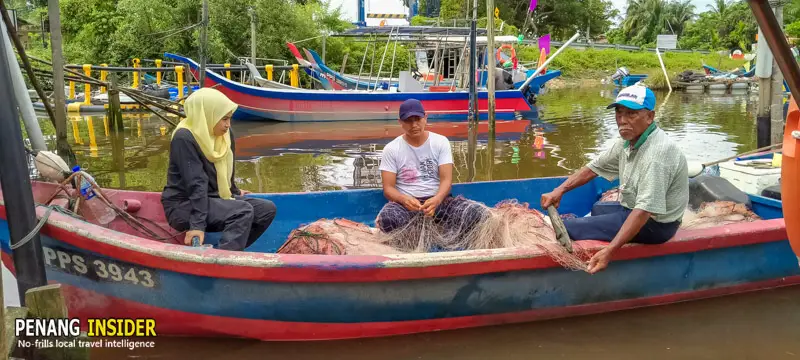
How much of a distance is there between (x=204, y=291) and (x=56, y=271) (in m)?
0.97

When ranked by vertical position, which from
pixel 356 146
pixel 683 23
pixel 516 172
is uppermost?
pixel 683 23

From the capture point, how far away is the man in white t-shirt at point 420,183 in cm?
439

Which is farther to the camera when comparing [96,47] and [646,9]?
[646,9]

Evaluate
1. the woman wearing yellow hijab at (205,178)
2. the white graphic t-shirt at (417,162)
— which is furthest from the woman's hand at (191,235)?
the white graphic t-shirt at (417,162)

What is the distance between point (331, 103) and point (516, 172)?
7732 mm

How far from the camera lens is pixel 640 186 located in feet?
11.8

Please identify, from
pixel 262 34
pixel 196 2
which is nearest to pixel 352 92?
pixel 262 34

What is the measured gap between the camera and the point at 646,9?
147 ft

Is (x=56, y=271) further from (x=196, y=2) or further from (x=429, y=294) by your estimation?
(x=196, y=2)

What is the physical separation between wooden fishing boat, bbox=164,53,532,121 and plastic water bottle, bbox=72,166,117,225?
11.9 m

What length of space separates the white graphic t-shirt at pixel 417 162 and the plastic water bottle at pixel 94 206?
76.3 inches

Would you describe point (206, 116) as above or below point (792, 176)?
above

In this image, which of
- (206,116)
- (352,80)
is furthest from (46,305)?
(352,80)

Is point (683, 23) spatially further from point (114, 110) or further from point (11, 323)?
point (11, 323)
